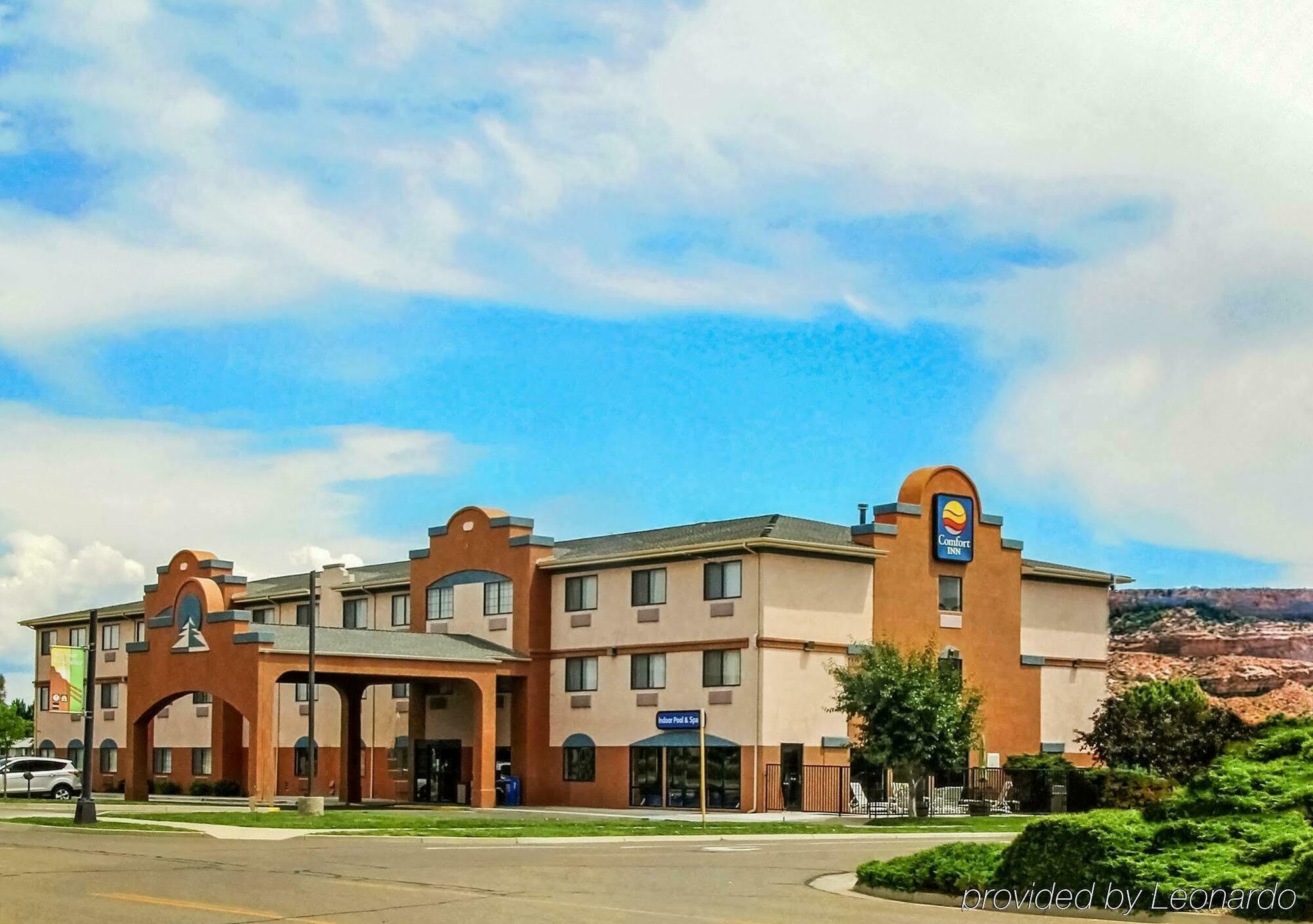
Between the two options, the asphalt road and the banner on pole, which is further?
the banner on pole

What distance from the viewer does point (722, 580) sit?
166 ft

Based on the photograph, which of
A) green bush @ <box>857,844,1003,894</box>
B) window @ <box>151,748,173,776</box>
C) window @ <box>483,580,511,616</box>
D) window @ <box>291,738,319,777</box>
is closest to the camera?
green bush @ <box>857,844,1003,894</box>

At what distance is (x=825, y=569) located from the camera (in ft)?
167

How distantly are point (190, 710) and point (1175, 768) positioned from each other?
132 feet

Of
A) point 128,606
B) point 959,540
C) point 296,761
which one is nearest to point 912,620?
point 959,540

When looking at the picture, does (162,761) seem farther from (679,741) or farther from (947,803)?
(947,803)

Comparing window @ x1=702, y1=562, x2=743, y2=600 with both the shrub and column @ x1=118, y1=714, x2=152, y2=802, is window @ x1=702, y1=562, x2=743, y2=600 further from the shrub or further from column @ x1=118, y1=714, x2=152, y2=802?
the shrub

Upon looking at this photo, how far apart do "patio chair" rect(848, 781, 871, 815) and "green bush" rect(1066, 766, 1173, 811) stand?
20.1 ft

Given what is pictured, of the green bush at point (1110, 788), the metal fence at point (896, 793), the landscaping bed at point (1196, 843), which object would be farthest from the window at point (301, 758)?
the landscaping bed at point (1196, 843)

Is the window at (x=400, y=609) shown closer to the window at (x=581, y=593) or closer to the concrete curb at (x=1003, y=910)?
the window at (x=581, y=593)

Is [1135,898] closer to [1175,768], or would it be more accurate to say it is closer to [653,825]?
[653,825]

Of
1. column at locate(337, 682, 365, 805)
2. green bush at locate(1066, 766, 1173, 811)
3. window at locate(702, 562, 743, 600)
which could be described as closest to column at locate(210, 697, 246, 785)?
column at locate(337, 682, 365, 805)

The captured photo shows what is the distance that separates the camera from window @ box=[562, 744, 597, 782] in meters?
53.6

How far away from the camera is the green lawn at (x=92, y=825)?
3394 cm
